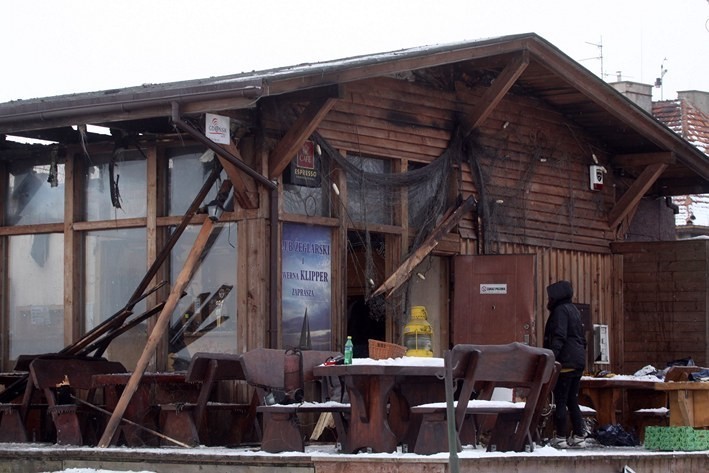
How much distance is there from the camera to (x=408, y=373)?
10133 millimetres

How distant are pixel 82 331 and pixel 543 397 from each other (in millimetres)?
5925

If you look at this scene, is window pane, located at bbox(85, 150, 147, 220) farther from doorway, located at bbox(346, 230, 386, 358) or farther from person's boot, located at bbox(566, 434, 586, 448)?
person's boot, located at bbox(566, 434, 586, 448)

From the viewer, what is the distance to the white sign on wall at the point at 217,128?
12.5 metres

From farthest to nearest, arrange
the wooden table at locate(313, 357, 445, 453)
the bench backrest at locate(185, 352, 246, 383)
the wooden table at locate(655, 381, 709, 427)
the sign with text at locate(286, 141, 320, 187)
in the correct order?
the sign with text at locate(286, 141, 320, 187) → the wooden table at locate(655, 381, 709, 427) → the bench backrest at locate(185, 352, 246, 383) → the wooden table at locate(313, 357, 445, 453)

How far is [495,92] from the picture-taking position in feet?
49.6

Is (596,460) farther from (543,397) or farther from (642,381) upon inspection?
(642,381)

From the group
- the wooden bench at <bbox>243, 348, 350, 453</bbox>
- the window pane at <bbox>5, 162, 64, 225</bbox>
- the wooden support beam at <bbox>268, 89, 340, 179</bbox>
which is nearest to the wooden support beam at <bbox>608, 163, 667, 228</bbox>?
the wooden support beam at <bbox>268, 89, 340, 179</bbox>

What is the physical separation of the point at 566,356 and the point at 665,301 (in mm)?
6579

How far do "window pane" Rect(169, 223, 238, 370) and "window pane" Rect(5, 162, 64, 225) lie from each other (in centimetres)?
184

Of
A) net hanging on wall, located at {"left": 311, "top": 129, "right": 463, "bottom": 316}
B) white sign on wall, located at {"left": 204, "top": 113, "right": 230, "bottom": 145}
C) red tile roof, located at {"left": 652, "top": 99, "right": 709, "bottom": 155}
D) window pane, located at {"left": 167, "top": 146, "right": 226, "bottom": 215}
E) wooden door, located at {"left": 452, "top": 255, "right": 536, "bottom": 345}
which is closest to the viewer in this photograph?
white sign on wall, located at {"left": 204, "top": 113, "right": 230, "bottom": 145}

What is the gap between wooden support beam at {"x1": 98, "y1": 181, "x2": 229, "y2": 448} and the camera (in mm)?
11945

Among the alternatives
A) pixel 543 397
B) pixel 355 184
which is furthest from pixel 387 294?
pixel 543 397

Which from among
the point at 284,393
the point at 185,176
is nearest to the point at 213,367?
the point at 284,393

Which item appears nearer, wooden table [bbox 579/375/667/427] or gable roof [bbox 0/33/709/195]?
gable roof [bbox 0/33/709/195]
